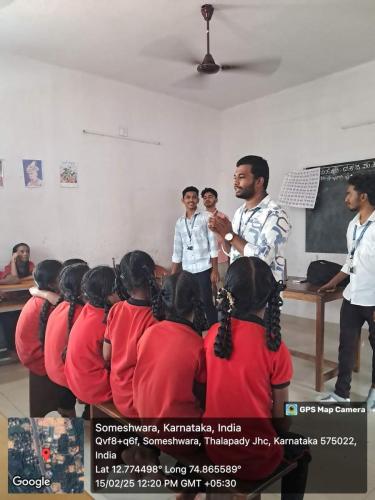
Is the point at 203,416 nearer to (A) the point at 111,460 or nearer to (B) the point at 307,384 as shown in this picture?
(A) the point at 111,460

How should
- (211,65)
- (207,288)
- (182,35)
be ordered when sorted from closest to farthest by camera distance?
(211,65) → (182,35) → (207,288)

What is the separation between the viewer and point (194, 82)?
429cm

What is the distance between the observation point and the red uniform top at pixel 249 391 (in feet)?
3.45

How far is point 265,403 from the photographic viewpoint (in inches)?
42.8

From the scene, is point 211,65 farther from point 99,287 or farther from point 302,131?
point 302,131

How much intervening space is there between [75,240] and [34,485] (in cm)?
330

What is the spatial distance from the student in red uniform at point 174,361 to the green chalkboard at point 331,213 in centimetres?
335

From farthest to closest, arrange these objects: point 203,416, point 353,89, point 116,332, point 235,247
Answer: point 353,89 < point 235,247 < point 116,332 < point 203,416

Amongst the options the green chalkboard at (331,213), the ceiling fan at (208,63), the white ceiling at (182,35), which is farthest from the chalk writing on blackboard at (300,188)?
the ceiling fan at (208,63)

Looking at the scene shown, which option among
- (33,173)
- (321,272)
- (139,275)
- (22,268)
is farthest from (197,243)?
(139,275)

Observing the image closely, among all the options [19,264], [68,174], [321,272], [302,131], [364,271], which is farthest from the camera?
[302,131]

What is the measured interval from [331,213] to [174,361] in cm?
360

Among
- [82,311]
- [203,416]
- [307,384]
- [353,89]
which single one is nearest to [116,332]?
[82,311]

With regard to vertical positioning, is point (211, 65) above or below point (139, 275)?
above
